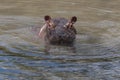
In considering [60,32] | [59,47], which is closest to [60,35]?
[60,32]

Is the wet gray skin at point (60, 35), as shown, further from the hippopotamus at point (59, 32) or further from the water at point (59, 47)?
the water at point (59, 47)

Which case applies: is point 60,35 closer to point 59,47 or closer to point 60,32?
point 60,32

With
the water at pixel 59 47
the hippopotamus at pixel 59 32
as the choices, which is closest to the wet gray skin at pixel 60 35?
the hippopotamus at pixel 59 32

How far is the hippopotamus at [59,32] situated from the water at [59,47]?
184mm

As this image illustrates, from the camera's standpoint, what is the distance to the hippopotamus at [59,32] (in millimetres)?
9258

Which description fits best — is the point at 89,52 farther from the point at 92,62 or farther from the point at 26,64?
the point at 26,64

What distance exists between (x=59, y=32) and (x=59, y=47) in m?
0.34

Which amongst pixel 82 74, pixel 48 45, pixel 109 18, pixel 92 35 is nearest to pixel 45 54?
pixel 48 45

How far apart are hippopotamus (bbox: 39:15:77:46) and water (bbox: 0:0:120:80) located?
0.60ft

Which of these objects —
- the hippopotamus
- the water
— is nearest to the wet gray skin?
the hippopotamus

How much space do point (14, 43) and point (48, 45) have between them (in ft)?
2.42

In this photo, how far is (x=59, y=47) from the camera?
30.0 feet

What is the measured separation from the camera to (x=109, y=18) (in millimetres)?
12312

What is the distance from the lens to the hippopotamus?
30.4 ft
